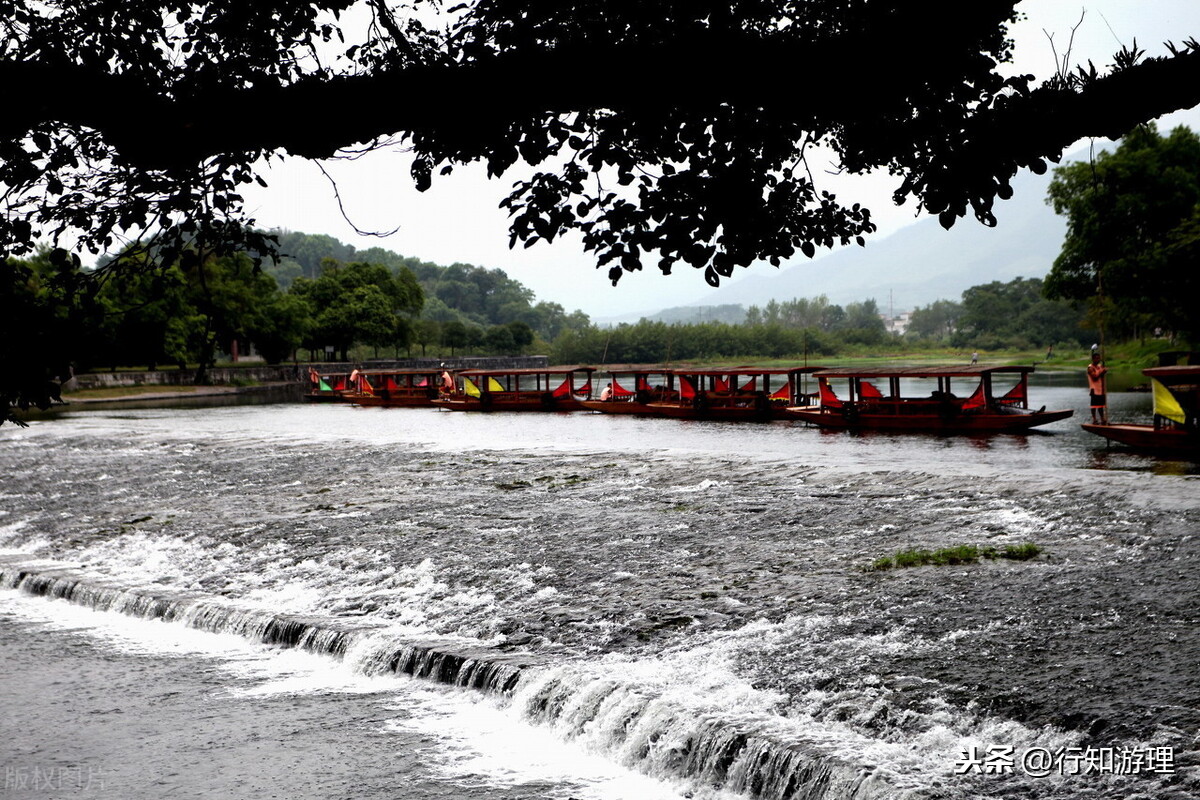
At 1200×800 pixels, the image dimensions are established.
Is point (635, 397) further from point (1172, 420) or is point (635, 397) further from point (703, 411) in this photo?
point (1172, 420)

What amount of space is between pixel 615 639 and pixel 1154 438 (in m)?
26.7

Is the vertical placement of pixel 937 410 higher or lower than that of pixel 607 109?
lower

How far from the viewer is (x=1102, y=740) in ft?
29.1

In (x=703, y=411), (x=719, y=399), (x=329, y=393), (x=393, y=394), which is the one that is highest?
(x=329, y=393)

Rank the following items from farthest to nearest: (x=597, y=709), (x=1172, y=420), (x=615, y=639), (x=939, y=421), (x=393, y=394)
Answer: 1. (x=393, y=394)
2. (x=939, y=421)
3. (x=1172, y=420)
4. (x=615, y=639)
5. (x=597, y=709)

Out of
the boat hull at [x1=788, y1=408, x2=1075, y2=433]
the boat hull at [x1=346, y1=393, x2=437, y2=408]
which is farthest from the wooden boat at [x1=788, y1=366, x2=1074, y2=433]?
the boat hull at [x1=346, y1=393, x2=437, y2=408]

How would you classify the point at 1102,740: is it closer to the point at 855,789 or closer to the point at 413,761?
the point at 855,789

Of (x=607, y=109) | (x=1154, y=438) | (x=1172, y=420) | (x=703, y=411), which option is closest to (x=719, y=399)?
(x=703, y=411)

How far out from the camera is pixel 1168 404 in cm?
3238

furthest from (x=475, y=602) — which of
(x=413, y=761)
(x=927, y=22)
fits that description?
(x=927, y=22)

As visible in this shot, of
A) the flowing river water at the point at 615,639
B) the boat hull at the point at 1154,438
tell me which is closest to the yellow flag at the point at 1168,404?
the boat hull at the point at 1154,438

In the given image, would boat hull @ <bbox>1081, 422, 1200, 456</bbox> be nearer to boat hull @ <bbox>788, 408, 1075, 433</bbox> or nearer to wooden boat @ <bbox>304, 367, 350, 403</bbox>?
boat hull @ <bbox>788, 408, 1075, 433</bbox>

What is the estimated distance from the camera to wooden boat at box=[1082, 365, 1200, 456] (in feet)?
104

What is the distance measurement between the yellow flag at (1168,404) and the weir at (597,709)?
27.1 metres
